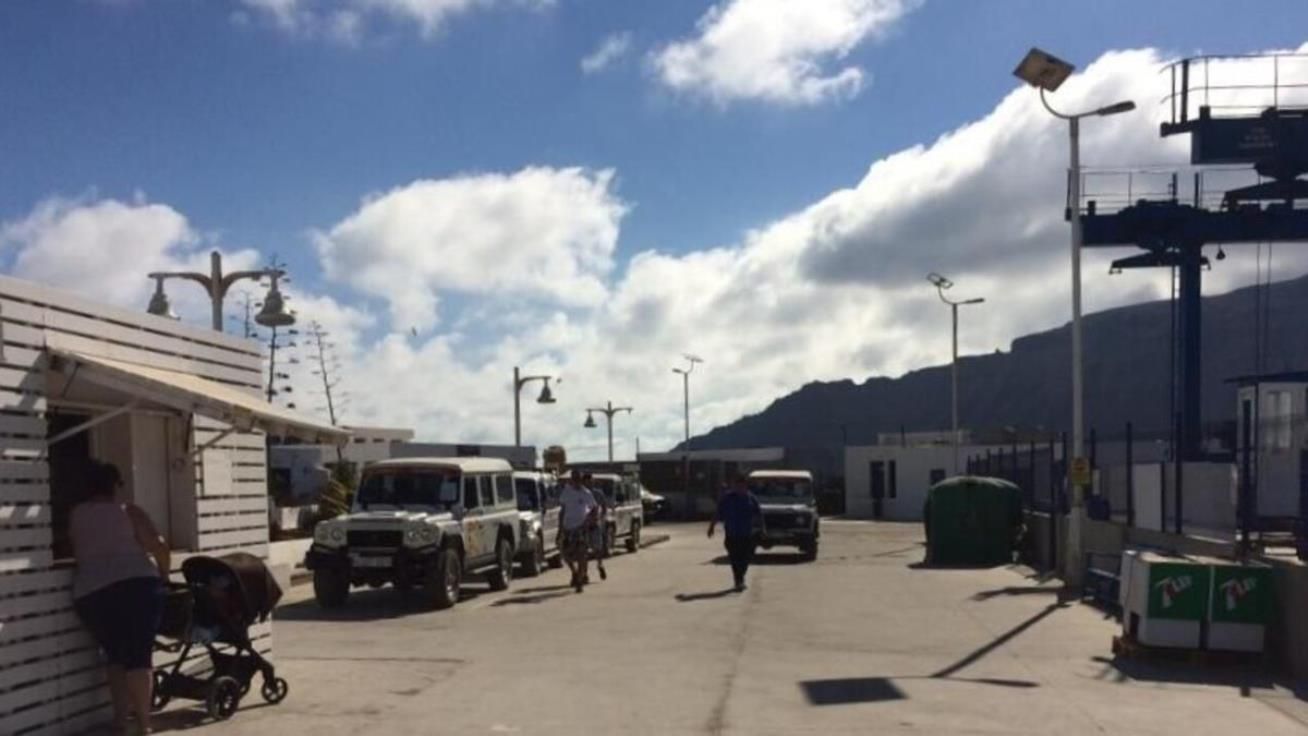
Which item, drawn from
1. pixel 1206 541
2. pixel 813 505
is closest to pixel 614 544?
pixel 813 505

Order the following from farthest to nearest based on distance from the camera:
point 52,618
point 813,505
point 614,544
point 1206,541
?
1. point 614,544
2. point 813,505
3. point 1206,541
4. point 52,618

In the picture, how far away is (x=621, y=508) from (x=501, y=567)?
35.7 ft

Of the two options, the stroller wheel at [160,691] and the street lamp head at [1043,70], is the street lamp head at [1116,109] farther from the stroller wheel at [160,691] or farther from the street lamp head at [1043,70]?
the stroller wheel at [160,691]

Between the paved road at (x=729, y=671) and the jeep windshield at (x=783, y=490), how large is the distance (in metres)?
8.92

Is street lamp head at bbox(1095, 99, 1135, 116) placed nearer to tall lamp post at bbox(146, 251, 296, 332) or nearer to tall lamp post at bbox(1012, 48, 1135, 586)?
tall lamp post at bbox(1012, 48, 1135, 586)

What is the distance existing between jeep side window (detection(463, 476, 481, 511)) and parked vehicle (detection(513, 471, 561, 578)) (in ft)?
7.47

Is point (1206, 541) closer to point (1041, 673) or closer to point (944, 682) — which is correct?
point (1041, 673)

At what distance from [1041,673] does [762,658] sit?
2.70 meters

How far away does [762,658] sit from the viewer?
1302 centimetres

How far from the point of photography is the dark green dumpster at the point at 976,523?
2788 cm

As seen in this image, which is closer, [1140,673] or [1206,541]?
[1140,673]

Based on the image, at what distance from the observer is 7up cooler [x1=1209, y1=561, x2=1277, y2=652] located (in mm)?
12938

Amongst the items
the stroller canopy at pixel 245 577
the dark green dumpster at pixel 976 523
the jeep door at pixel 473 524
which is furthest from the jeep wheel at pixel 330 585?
the dark green dumpster at pixel 976 523

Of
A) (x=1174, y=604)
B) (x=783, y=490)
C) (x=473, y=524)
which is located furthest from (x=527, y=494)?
(x=1174, y=604)
